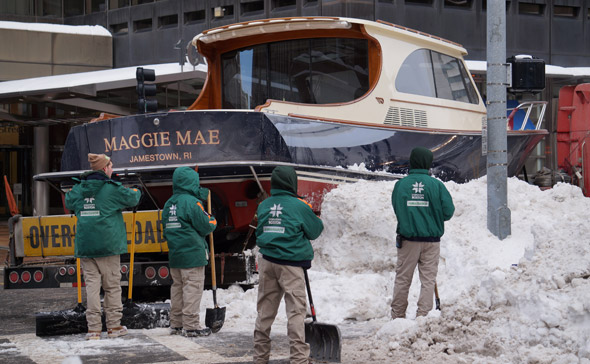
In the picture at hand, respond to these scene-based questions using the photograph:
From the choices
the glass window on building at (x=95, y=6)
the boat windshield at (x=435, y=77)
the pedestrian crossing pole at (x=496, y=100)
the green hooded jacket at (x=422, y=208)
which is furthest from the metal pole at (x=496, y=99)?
the glass window on building at (x=95, y=6)

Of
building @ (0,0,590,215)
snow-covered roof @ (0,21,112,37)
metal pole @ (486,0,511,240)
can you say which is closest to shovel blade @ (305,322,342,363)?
metal pole @ (486,0,511,240)

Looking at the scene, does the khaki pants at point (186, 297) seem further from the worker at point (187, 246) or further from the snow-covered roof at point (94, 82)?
the snow-covered roof at point (94, 82)

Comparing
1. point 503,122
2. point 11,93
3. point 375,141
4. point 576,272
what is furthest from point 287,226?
point 11,93

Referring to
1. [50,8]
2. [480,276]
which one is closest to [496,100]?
[480,276]

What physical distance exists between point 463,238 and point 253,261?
240 cm

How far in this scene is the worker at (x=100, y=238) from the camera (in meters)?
7.95

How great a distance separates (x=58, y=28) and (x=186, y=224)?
857 inches

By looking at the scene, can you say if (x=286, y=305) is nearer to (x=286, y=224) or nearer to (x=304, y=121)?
(x=286, y=224)

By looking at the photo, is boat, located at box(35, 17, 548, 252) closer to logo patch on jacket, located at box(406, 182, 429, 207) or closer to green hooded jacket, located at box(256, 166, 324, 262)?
logo patch on jacket, located at box(406, 182, 429, 207)

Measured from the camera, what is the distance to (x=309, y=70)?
10.6 meters

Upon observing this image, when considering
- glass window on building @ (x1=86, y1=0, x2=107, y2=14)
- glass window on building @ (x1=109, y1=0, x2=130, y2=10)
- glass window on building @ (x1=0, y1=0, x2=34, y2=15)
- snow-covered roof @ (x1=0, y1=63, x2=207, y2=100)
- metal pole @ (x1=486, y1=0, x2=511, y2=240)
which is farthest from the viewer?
glass window on building @ (x1=0, y1=0, x2=34, y2=15)

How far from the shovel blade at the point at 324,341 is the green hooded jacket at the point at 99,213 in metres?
2.36

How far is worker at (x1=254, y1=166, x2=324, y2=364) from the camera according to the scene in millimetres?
6273

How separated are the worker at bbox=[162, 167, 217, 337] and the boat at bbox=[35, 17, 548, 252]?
96 cm
